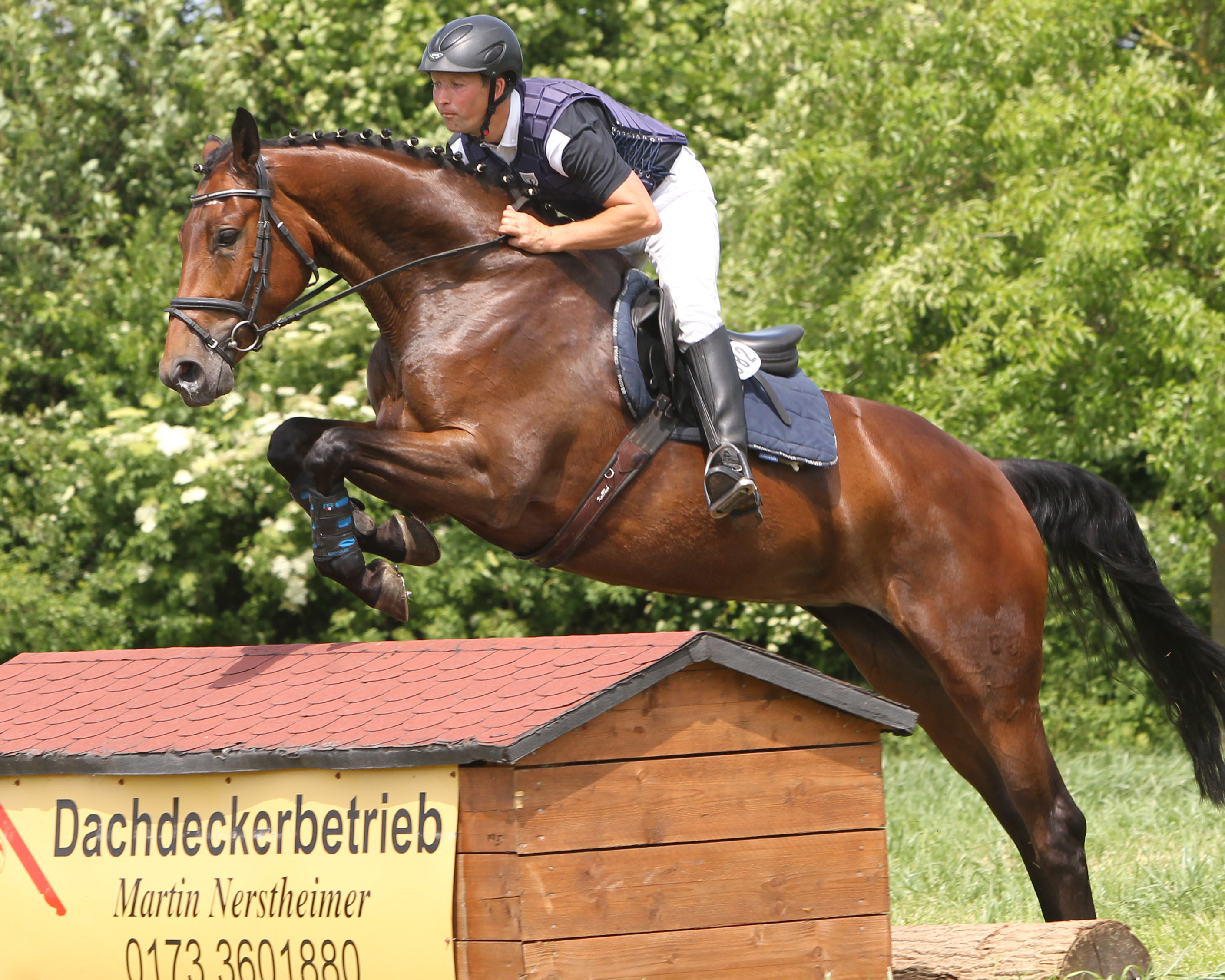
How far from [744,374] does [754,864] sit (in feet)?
4.71

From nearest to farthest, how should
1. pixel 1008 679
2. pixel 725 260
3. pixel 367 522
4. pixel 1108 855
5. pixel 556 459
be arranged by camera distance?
1. pixel 367 522
2. pixel 556 459
3. pixel 1008 679
4. pixel 1108 855
5. pixel 725 260

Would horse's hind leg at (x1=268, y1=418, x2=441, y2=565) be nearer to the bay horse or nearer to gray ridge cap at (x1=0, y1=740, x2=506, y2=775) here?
the bay horse

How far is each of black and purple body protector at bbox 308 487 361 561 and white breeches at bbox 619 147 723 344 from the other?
105 centimetres

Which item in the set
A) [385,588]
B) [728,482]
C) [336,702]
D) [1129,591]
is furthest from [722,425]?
[1129,591]

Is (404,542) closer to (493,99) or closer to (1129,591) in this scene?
(493,99)

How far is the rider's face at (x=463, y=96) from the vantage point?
12.3 feet

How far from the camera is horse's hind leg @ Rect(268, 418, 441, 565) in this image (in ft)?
12.3

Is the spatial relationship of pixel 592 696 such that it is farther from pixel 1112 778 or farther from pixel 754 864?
pixel 1112 778

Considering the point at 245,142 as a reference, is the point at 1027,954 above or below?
below

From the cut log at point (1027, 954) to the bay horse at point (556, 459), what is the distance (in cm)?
74

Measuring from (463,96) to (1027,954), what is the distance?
2.66 metres

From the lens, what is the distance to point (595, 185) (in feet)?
12.4

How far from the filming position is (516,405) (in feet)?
12.3

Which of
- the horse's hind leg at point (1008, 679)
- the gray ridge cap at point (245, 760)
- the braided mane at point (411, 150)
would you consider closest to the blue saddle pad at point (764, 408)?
the braided mane at point (411, 150)
